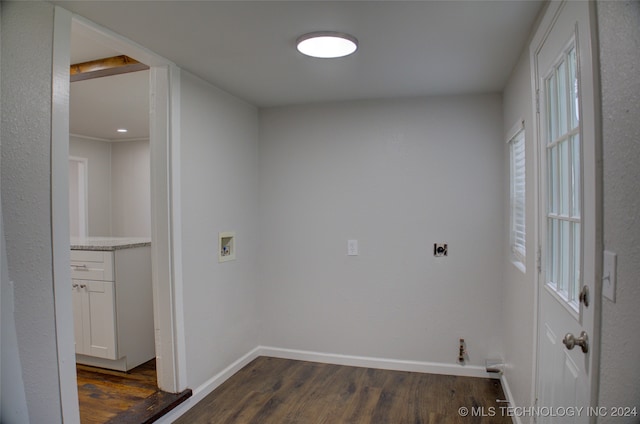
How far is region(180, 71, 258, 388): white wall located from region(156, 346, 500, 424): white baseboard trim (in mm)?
61

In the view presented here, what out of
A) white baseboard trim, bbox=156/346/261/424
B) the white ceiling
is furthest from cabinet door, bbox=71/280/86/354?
the white ceiling

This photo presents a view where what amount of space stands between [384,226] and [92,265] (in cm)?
230

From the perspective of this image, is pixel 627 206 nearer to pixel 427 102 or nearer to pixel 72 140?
pixel 427 102

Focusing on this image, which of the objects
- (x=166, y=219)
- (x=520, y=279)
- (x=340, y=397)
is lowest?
(x=340, y=397)

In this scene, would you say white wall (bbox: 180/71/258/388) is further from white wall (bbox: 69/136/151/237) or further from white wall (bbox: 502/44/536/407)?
white wall (bbox: 69/136/151/237)

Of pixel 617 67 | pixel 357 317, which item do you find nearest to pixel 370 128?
pixel 357 317

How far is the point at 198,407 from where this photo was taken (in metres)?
2.63

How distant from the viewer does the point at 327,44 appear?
6.82ft

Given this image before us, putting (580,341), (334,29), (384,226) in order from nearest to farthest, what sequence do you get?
(580,341) < (334,29) < (384,226)

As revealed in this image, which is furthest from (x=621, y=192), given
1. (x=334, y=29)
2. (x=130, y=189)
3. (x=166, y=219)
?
(x=130, y=189)

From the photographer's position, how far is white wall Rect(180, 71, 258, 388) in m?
Result: 2.64

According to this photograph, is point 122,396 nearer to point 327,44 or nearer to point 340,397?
point 340,397

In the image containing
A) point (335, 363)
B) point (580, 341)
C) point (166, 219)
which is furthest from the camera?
point (335, 363)

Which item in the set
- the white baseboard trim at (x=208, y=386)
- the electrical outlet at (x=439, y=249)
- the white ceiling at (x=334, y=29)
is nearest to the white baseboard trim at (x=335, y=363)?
the white baseboard trim at (x=208, y=386)
